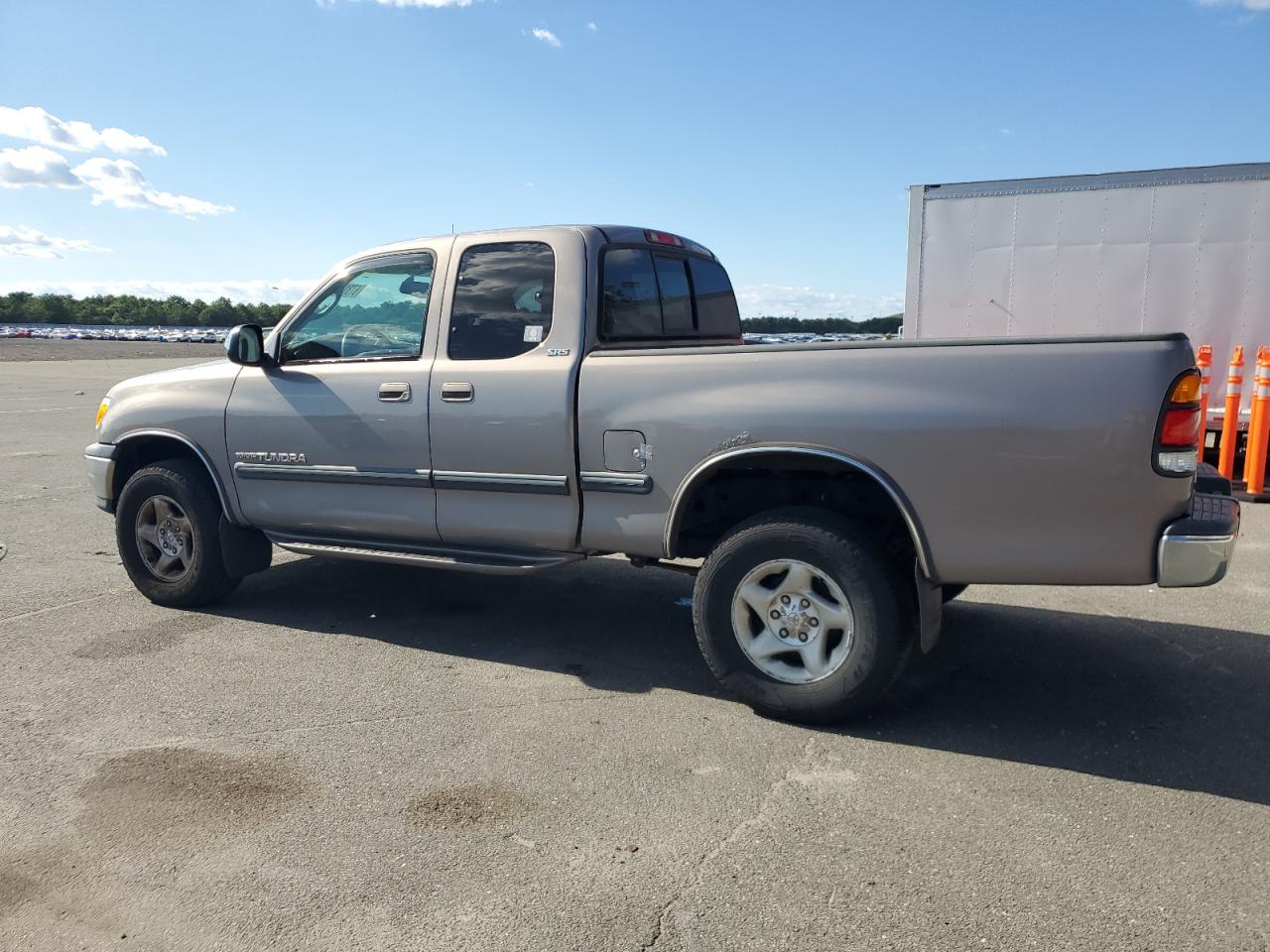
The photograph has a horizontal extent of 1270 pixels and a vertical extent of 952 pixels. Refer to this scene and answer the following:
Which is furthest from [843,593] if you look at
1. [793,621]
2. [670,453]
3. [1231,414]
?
[1231,414]

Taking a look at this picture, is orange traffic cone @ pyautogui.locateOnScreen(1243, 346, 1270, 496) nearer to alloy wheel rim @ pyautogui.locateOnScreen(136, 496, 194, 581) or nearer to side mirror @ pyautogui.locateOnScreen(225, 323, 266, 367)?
side mirror @ pyautogui.locateOnScreen(225, 323, 266, 367)

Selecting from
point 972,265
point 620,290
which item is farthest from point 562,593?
point 972,265

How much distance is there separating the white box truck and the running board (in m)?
6.80

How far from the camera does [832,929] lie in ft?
8.66

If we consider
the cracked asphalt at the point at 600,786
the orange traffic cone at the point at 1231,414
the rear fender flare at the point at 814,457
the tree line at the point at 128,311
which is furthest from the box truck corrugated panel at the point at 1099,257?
the tree line at the point at 128,311

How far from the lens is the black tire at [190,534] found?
5.48 metres

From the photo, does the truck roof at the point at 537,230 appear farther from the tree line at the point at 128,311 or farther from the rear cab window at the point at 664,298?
the tree line at the point at 128,311

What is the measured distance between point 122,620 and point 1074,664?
4.98m

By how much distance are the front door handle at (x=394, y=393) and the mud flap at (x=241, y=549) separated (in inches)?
55.0

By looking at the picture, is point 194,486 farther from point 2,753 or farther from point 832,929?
point 832,929

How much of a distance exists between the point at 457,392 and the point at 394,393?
389 mm

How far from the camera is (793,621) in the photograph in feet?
13.1

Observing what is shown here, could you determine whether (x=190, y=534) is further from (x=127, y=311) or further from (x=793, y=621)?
(x=127, y=311)

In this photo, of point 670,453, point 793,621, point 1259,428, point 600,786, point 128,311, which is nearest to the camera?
point 600,786
